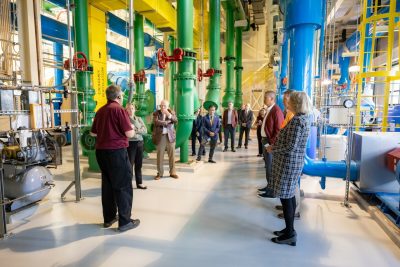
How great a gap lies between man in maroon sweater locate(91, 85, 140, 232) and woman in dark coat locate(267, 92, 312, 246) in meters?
1.56

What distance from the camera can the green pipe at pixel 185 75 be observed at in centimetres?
549

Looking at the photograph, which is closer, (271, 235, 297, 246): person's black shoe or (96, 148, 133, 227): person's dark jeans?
(271, 235, 297, 246): person's black shoe

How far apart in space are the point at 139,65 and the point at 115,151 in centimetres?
499

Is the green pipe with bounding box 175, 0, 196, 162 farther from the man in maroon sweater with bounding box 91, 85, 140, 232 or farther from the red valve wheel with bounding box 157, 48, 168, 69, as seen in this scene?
the man in maroon sweater with bounding box 91, 85, 140, 232

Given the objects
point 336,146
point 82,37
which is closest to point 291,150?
point 336,146

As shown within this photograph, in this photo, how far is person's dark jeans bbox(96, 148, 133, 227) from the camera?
2965mm

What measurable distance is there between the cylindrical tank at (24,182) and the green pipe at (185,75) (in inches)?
106

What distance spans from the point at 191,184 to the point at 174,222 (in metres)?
1.57

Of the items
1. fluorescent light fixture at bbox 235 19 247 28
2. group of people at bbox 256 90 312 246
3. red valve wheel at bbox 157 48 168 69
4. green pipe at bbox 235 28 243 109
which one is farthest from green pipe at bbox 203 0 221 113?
group of people at bbox 256 90 312 246

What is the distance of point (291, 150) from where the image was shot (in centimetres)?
261

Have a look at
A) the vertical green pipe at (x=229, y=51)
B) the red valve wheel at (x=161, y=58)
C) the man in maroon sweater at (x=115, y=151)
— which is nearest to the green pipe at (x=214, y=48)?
the vertical green pipe at (x=229, y=51)

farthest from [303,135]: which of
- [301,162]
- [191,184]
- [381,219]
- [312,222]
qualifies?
[191,184]

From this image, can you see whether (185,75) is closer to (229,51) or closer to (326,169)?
(326,169)

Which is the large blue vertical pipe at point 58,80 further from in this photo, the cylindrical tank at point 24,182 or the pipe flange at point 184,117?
the cylindrical tank at point 24,182
